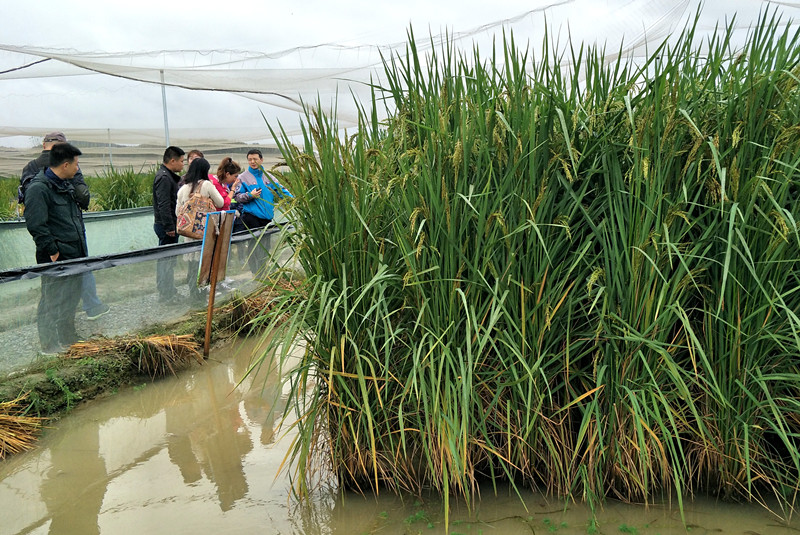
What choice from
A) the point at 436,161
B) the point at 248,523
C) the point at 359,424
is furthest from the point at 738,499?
the point at 248,523

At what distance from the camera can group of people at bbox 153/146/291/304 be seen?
19.1ft

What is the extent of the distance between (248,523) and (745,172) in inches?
99.3

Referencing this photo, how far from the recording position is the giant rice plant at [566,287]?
8.80ft

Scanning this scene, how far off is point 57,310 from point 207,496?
2.04m

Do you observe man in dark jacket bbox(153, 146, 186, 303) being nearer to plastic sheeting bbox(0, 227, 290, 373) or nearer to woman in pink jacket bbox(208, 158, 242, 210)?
woman in pink jacket bbox(208, 158, 242, 210)

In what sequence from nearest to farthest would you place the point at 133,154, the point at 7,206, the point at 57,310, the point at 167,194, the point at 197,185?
the point at 57,310, the point at 197,185, the point at 167,194, the point at 7,206, the point at 133,154

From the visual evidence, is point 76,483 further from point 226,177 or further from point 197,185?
point 226,177

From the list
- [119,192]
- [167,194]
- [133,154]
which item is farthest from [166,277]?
[133,154]

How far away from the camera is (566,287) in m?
2.97

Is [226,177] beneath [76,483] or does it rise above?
above

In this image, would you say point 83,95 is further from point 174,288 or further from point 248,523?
point 248,523

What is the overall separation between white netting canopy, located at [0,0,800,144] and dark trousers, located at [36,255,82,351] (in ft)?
10.4

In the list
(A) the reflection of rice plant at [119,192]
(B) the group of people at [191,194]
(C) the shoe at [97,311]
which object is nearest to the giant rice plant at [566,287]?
(C) the shoe at [97,311]

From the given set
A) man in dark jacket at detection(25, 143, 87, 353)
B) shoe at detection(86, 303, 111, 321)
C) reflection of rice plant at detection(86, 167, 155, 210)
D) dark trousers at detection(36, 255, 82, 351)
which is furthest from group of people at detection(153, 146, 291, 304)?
reflection of rice plant at detection(86, 167, 155, 210)
